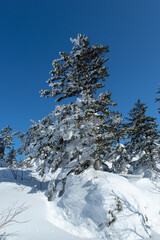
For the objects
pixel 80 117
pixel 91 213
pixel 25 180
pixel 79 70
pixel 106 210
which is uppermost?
pixel 79 70

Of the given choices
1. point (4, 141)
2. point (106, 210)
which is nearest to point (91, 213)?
point (106, 210)

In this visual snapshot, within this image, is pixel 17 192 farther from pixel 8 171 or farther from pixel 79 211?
pixel 8 171

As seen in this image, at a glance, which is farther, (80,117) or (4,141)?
(4,141)

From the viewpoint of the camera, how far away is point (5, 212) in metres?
4.03

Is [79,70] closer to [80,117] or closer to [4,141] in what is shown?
[80,117]

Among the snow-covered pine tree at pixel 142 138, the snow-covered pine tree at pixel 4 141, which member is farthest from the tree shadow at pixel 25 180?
the snow-covered pine tree at pixel 4 141

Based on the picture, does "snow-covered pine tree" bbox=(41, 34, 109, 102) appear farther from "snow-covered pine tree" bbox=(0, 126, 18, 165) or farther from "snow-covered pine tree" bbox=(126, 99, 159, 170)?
"snow-covered pine tree" bbox=(0, 126, 18, 165)

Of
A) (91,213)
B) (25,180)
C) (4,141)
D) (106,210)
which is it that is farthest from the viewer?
(4,141)

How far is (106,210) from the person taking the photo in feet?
12.9

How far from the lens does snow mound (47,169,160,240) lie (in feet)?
11.8

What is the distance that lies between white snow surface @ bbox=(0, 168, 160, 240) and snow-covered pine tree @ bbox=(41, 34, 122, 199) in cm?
113

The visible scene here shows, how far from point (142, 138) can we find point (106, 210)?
12.2m

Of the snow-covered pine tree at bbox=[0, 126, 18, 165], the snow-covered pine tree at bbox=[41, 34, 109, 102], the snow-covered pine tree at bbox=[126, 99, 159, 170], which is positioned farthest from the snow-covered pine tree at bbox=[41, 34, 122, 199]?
the snow-covered pine tree at bbox=[0, 126, 18, 165]

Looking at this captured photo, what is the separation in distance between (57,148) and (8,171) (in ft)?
19.4
